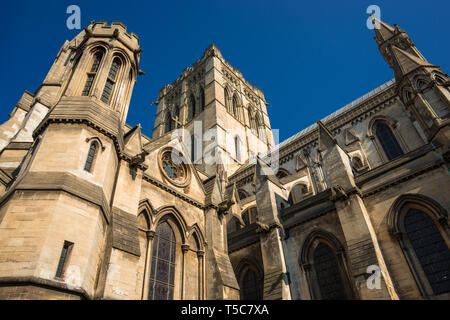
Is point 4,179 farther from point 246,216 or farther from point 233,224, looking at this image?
point 246,216

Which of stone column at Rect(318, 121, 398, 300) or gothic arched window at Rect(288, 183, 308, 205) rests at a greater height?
gothic arched window at Rect(288, 183, 308, 205)

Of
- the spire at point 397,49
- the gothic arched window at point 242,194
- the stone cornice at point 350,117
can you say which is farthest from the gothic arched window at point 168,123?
the spire at point 397,49

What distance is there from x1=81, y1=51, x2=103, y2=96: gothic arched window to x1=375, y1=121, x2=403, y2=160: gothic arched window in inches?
682

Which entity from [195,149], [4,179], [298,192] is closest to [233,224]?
[298,192]

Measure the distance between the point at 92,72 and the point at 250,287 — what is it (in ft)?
41.2

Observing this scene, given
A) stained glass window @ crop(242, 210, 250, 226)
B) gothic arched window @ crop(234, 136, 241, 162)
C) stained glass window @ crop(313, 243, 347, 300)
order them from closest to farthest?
stained glass window @ crop(313, 243, 347, 300)
stained glass window @ crop(242, 210, 250, 226)
gothic arched window @ crop(234, 136, 241, 162)

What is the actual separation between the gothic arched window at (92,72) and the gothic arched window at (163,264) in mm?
6332

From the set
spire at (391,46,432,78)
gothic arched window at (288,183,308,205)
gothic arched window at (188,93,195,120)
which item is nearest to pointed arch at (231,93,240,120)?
gothic arched window at (188,93,195,120)

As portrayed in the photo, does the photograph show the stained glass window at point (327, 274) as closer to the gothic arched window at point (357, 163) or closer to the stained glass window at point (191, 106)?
the gothic arched window at point (357, 163)

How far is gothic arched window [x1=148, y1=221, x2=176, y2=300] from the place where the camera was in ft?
34.8

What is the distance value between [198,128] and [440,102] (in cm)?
2398

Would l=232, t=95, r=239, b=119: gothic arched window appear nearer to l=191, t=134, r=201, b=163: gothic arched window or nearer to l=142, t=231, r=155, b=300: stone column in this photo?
l=191, t=134, r=201, b=163: gothic arched window

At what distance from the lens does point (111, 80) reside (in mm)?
13180

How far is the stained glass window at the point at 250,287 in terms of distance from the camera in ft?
47.3
